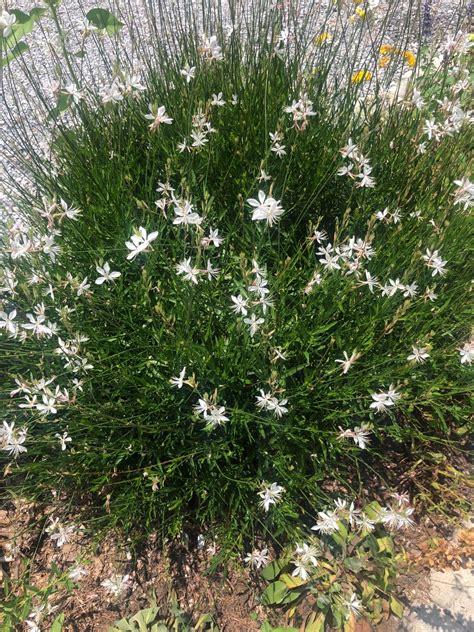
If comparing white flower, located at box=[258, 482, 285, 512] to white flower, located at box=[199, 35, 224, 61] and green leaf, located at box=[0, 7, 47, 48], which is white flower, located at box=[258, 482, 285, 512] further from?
green leaf, located at box=[0, 7, 47, 48]

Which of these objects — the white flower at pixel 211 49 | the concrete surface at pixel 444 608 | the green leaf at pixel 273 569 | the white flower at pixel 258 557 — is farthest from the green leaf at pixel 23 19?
the concrete surface at pixel 444 608

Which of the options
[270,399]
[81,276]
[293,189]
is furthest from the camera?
[293,189]

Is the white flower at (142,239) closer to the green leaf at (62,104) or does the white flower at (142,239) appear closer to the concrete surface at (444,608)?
the green leaf at (62,104)

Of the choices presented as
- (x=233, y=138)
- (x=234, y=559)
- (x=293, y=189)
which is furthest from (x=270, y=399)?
(x=233, y=138)

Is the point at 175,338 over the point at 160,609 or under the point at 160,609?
A: over

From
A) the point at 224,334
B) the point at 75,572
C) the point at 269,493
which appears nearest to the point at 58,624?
the point at 75,572

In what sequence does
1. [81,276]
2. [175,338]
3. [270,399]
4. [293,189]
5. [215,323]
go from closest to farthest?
[270,399], [175,338], [215,323], [81,276], [293,189]

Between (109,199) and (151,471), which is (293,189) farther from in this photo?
(151,471)
